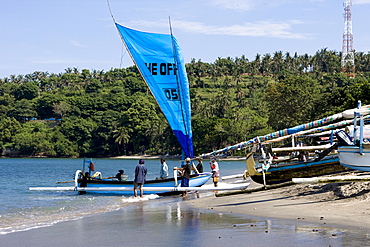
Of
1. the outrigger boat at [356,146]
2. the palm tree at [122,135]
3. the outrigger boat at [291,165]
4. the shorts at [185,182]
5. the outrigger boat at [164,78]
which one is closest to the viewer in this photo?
the outrigger boat at [356,146]

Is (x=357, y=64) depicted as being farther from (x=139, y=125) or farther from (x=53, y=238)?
(x=53, y=238)

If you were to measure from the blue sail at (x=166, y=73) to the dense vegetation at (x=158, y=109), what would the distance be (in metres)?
36.5

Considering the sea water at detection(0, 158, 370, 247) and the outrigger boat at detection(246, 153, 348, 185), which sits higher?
the outrigger boat at detection(246, 153, 348, 185)

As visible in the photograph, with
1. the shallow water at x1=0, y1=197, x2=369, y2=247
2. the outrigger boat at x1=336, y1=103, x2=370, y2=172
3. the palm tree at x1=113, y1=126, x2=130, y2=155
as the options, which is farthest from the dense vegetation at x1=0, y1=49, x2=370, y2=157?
the shallow water at x1=0, y1=197, x2=369, y2=247

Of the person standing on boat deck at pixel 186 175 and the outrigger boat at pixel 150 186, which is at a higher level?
the person standing on boat deck at pixel 186 175

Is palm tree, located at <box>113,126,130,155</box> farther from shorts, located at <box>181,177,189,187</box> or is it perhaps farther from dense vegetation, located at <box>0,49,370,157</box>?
shorts, located at <box>181,177,189,187</box>

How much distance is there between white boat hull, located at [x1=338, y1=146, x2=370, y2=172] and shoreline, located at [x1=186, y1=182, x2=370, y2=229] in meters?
0.53

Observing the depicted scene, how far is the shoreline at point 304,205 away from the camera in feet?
42.3

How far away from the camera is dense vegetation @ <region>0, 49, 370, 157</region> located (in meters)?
82.6

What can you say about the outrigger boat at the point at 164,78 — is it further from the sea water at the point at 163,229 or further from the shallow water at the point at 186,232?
the shallow water at the point at 186,232

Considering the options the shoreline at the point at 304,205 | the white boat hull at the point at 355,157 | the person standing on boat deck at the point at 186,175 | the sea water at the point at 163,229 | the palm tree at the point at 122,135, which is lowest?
the sea water at the point at 163,229

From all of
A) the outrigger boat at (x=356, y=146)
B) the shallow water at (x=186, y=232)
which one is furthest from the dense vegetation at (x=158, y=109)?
the shallow water at (x=186, y=232)

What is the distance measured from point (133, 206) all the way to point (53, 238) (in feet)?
24.3

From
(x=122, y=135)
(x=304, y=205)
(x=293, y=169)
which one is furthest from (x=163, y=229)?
(x=122, y=135)
